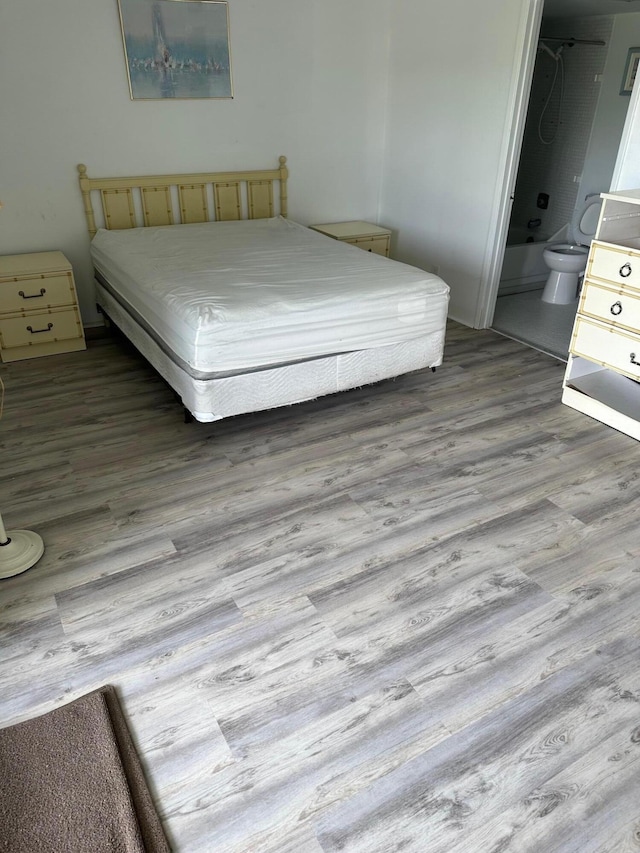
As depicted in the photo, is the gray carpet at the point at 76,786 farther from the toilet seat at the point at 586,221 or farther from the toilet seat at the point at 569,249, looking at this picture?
the toilet seat at the point at 586,221

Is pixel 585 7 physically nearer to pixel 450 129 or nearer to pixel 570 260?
pixel 450 129

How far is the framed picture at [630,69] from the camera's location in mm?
4879

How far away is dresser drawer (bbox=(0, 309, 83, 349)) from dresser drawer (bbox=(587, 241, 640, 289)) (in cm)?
317

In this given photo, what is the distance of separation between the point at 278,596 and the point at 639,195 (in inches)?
101

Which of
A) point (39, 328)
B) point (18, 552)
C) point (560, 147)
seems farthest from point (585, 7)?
point (18, 552)

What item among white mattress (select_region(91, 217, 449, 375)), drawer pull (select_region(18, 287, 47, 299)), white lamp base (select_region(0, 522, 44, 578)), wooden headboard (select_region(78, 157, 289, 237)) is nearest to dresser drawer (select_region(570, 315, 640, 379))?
white mattress (select_region(91, 217, 449, 375))

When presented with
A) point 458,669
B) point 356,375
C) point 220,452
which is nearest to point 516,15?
point 356,375

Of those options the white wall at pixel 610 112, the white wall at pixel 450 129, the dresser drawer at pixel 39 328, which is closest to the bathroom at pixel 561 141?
the white wall at pixel 610 112

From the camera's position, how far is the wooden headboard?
4223 millimetres

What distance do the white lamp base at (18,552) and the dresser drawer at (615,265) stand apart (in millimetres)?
2907

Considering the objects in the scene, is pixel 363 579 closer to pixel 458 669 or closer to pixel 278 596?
pixel 278 596

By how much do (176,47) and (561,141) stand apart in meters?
3.65

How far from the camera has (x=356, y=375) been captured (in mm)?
3248

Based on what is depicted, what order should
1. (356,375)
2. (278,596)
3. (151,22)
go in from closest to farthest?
(278,596) < (356,375) < (151,22)
